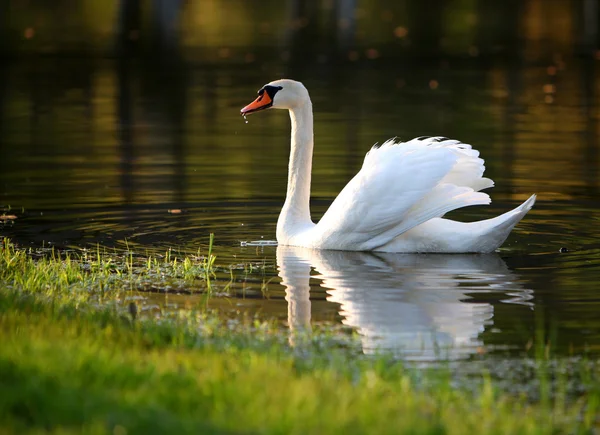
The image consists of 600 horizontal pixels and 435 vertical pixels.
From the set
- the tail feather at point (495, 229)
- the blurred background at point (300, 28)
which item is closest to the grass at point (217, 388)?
the tail feather at point (495, 229)

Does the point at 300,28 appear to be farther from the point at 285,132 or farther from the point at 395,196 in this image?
the point at 395,196

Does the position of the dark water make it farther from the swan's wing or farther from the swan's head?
the swan's head

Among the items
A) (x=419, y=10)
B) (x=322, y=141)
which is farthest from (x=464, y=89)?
(x=419, y=10)

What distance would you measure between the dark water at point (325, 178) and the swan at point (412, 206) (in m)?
0.19

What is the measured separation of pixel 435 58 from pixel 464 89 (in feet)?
23.2

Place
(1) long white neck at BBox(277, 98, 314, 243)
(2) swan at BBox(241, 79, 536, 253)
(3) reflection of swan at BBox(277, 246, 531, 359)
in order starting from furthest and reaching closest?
(1) long white neck at BBox(277, 98, 314, 243) < (2) swan at BBox(241, 79, 536, 253) < (3) reflection of swan at BBox(277, 246, 531, 359)

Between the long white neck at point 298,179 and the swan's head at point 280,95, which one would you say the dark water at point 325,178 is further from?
the swan's head at point 280,95

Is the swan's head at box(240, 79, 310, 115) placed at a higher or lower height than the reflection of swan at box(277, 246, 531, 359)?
higher

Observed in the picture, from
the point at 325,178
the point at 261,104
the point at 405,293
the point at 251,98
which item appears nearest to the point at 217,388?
the point at 405,293

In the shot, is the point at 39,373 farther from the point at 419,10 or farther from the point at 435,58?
the point at 419,10

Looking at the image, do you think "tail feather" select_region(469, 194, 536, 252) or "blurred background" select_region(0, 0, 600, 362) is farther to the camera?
"tail feather" select_region(469, 194, 536, 252)

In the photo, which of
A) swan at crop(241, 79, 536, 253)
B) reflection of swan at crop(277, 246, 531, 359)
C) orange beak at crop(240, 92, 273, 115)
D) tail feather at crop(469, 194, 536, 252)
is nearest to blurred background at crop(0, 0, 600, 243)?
orange beak at crop(240, 92, 273, 115)

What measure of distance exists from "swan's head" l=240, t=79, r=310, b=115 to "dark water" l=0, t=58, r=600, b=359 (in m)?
1.30

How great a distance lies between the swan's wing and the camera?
11.1m
